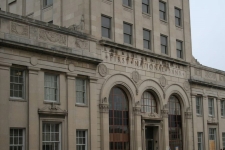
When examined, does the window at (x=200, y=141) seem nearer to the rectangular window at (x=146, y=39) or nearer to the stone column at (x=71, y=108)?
the rectangular window at (x=146, y=39)

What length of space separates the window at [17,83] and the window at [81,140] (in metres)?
5.82

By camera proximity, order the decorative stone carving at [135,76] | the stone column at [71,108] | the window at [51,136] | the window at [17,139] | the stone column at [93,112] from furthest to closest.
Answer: the decorative stone carving at [135,76] → the stone column at [93,112] → the stone column at [71,108] → the window at [51,136] → the window at [17,139]

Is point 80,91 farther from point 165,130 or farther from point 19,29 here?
point 165,130

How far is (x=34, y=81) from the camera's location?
27.2 metres

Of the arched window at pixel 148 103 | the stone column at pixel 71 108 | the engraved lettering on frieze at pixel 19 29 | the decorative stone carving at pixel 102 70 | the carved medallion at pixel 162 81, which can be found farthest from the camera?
the carved medallion at pixel 162 81

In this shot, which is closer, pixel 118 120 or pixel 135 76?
pixel 118 120

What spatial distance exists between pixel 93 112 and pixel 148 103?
8057mm

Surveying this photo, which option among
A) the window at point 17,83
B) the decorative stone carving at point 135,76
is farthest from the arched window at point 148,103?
the window at point 17,83

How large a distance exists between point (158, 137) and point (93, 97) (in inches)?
383

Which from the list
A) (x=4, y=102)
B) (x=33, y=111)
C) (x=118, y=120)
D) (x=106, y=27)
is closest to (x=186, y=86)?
(x=118, y=120)

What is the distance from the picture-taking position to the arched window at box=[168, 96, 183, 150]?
39906 millimetres

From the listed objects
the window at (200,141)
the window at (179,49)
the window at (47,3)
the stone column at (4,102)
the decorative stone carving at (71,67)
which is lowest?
the window at (200,141)

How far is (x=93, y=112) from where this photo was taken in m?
31.1

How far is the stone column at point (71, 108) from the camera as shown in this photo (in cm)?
2903
